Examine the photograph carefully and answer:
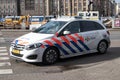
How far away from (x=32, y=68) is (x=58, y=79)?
5.87ft

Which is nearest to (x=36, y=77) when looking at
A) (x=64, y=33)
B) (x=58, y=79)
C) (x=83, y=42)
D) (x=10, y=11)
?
(x=58, y=79)

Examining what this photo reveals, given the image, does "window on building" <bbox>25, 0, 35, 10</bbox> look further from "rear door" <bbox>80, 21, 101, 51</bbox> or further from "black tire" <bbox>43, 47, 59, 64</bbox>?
"black tire" <bbox>43, 47, 59, 64</bbox>

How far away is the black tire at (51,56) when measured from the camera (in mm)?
9445

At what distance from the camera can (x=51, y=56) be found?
9617mm

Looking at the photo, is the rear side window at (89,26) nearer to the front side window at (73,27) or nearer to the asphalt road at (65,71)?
the front side window at (73,27)

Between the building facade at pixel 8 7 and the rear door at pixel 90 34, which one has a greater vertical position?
the building facade at pixel 8 7

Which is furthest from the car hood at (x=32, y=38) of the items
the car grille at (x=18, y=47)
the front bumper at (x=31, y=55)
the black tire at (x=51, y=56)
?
the black tire at (x=51, y=56)

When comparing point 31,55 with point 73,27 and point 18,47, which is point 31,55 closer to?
point 18,47

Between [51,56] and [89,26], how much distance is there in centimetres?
253

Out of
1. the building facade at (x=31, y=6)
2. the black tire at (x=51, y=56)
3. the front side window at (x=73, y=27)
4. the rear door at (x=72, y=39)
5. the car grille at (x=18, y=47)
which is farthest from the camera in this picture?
the building facade at (x=31, y=6)

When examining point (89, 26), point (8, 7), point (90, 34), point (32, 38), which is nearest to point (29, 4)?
point (8, 7)

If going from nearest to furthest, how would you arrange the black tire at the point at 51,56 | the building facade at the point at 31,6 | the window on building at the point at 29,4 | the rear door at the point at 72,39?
the black tire at the point at 51,56
the rear door at the point at 72,39
the building facade at the point at 31,6
the window on building at the point at 29,4

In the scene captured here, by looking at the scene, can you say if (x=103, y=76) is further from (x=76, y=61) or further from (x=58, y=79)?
(x=76, y=61)

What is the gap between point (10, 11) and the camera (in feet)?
360
